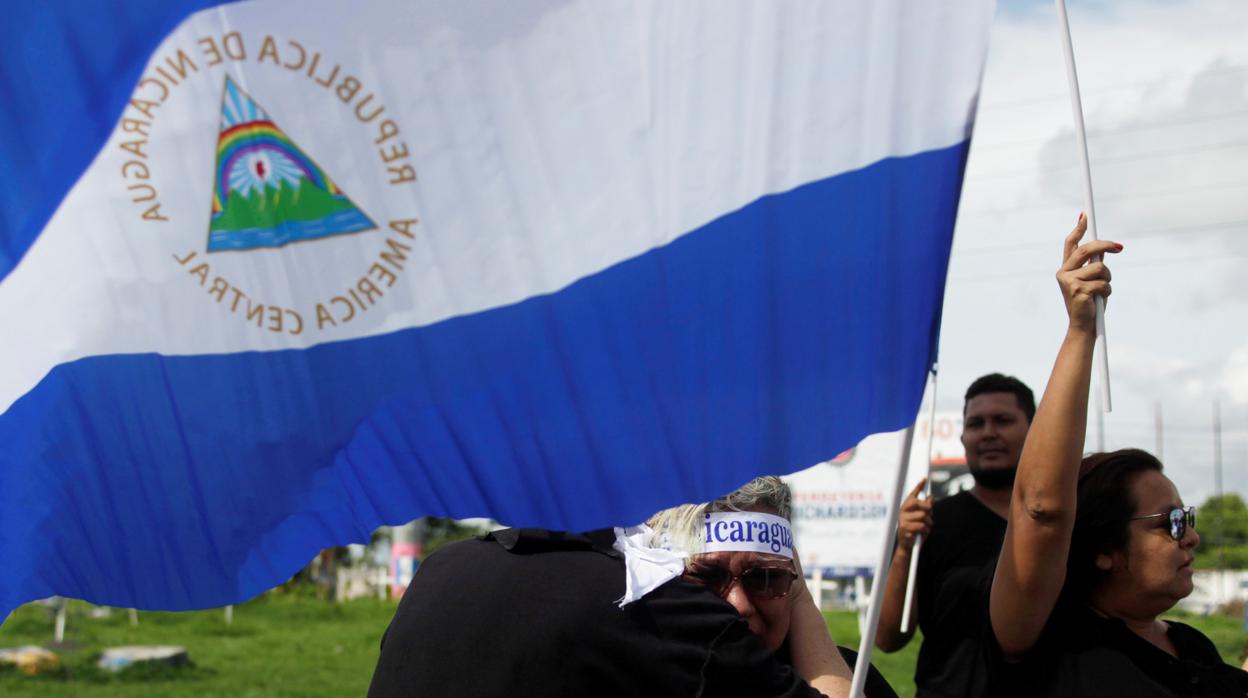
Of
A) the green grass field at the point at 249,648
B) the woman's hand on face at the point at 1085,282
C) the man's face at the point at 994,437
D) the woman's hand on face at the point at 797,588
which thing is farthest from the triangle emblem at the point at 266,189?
the green grass field at the point at 249,648

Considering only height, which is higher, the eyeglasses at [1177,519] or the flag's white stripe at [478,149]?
the flag's white stripe at [478,149]

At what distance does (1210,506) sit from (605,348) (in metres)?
82.8

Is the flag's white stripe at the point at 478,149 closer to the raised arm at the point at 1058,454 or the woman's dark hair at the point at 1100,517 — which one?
the raised arm at the point at 1058,454

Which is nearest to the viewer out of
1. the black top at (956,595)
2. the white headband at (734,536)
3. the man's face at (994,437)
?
the white headband at (734,536)

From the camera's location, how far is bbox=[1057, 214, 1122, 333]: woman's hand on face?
2.40 metres

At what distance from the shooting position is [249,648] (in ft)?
55.8

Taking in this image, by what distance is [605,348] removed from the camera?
2537 mm

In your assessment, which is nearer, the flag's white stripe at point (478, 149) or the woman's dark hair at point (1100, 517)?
the flag's white stripe at point (478, 149)

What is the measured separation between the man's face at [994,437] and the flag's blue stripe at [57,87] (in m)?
3.00

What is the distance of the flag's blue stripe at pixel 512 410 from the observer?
2408 mm

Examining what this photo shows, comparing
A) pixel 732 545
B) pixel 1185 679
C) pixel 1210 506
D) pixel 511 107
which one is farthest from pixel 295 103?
pixel 1210 506

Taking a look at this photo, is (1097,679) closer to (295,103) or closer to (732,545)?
(732,545)

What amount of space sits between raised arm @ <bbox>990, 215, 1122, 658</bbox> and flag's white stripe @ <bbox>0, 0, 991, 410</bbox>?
462 mm

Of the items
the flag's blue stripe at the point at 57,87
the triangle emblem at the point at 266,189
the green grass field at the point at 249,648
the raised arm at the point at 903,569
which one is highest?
the flag's blue stripe at the point at 57,87
